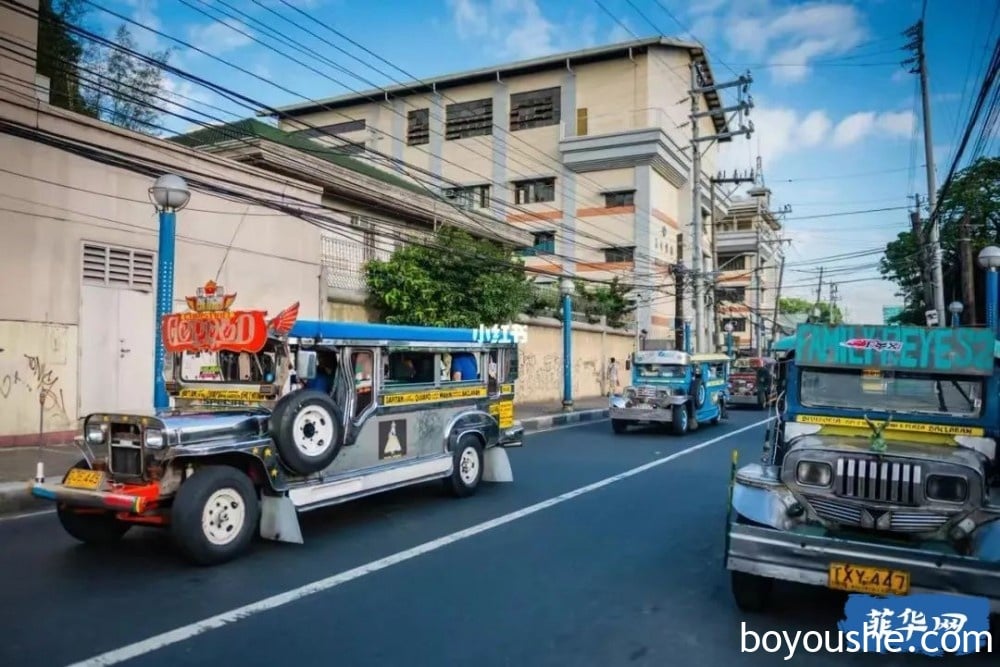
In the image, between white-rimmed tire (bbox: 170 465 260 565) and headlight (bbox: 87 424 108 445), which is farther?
headlight (bbox: 87 424 108 445)

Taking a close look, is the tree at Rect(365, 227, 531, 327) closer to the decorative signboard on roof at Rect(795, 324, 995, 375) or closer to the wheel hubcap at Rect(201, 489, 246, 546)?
the wheel hubcap at Rect(201, 489, 246, 546)

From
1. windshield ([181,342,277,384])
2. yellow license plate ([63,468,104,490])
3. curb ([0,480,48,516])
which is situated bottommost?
curb ([0,480,48,516])

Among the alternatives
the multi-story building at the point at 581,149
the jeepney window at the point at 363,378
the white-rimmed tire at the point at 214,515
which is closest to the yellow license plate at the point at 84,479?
the white-rimmed tire at the point at 214,515

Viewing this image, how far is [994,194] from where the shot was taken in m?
30.9

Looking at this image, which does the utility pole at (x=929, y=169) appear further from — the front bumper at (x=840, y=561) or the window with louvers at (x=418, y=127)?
the window with louvers at (x=418, y=127)

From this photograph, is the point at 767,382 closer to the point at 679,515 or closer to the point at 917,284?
the point at 679,515

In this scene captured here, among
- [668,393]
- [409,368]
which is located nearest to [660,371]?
[668,393]

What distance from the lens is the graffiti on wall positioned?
11.7m

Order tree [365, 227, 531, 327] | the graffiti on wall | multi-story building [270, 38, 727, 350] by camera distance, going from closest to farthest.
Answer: the graffiti on wall < tree [365, 227, 531, 327] < multi-story building [270, 38, 727, 350]

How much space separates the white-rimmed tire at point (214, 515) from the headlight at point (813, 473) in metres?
4.48

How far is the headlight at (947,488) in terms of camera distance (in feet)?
15.1

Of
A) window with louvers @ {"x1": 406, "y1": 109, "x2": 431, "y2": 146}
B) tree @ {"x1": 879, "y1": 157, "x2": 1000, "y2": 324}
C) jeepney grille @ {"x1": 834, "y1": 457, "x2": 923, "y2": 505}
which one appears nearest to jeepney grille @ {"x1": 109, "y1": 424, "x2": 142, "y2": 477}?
jeepney grille @ {"x1": 834, "y1": 457, "x2": 923, "y2": 505}

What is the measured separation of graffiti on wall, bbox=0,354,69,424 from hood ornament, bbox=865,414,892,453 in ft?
39.9

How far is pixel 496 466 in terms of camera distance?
10484mm
